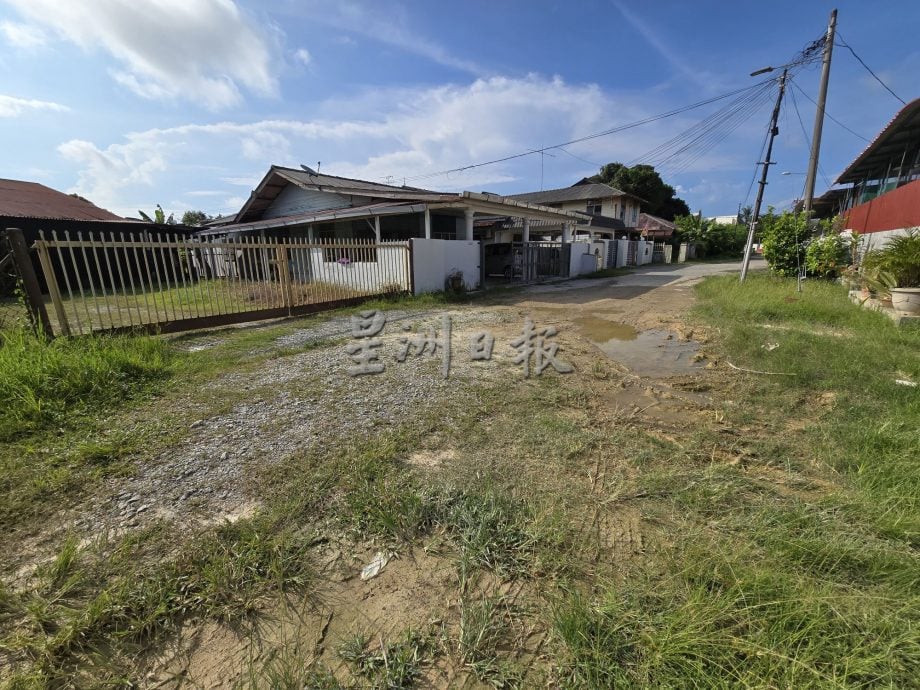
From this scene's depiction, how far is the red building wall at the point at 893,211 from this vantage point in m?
8.15

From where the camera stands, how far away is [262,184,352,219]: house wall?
1407cm

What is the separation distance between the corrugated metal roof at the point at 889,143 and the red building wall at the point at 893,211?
180 cm

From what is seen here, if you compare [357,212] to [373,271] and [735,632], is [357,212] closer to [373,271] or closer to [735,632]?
[373,271]

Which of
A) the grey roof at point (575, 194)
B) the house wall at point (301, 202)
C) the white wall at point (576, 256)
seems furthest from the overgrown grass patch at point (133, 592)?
the grey roof at point (575, 194)

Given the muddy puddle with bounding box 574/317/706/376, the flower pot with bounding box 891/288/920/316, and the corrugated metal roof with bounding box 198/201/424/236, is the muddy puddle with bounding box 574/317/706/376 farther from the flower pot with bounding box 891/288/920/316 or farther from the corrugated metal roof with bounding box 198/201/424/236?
the corrugated metal roof with bounding box 198/201/424/236

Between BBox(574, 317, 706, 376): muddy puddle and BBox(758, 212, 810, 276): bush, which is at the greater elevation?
BBox(758, 212, 810, 276): bush

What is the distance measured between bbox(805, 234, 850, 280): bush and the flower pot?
5848 millimetres

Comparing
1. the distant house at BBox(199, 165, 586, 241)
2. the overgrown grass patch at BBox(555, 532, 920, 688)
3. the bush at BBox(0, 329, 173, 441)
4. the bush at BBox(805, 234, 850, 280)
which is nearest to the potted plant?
the bush at BBox(805, 234, 850, 280)

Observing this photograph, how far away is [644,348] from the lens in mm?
5746

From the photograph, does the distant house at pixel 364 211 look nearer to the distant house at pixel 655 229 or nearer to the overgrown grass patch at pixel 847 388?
the overgrown grass patch at pixel 847 388

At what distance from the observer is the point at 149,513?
214cm

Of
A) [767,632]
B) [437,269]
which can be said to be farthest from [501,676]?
[437,269]

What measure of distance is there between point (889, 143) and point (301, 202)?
20580 mm

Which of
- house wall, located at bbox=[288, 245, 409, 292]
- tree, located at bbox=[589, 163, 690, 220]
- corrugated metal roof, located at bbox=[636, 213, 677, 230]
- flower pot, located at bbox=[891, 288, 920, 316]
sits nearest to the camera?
flower pot, located at bbox=[891, 288, 920, 316]
